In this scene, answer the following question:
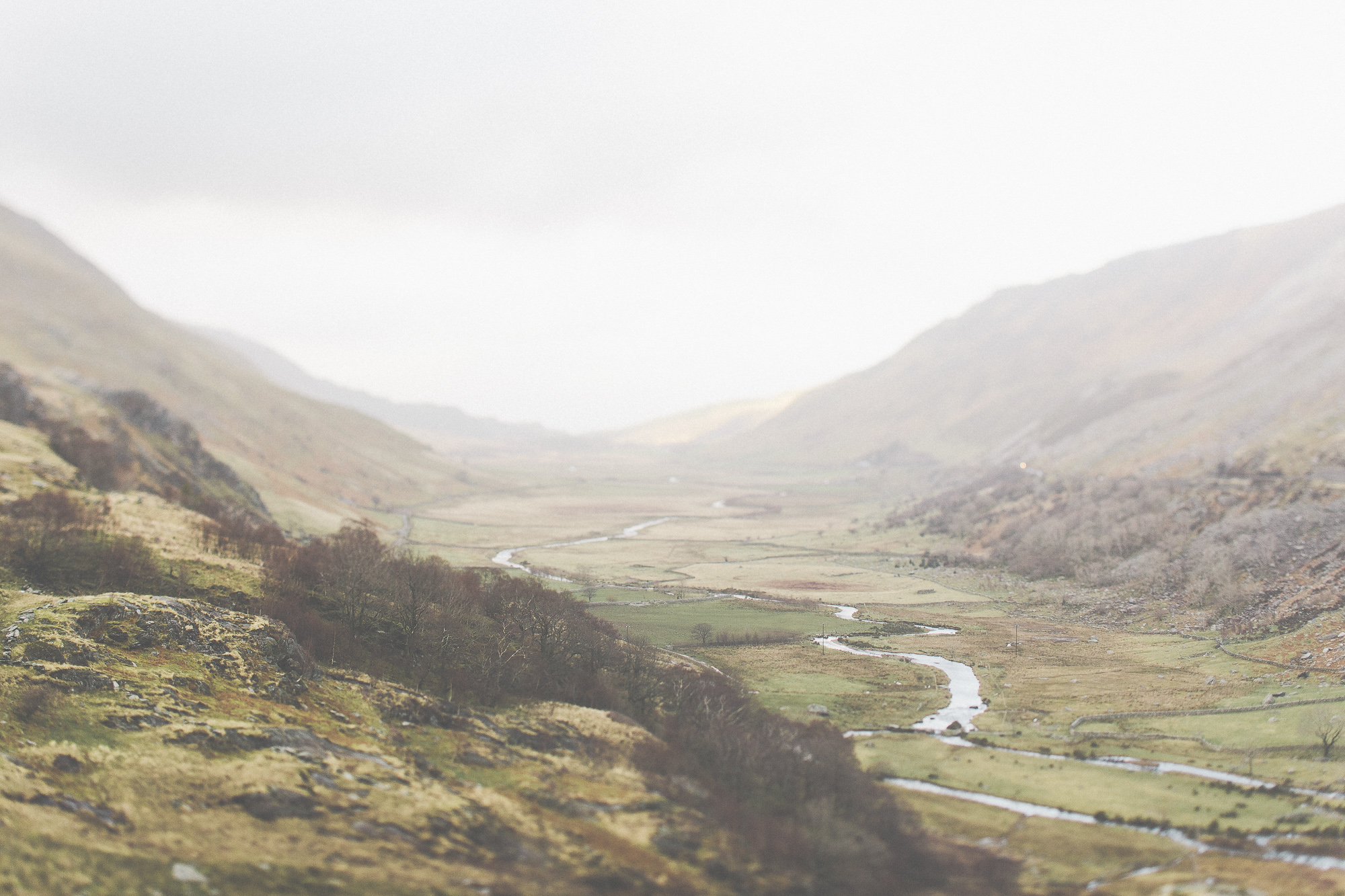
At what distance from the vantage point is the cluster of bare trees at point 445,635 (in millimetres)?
65188

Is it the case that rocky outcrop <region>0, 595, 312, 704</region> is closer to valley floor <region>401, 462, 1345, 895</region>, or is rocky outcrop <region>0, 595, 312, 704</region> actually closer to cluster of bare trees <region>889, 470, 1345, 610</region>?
valley floor <region>401, 462, 1345, 895</region>

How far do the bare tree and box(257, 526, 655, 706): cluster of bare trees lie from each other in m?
55.6

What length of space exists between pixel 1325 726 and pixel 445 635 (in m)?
76.1

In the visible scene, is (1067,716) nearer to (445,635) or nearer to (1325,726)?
(1325,726)

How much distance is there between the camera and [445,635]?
229 ft

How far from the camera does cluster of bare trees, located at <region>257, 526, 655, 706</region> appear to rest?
6519 cm

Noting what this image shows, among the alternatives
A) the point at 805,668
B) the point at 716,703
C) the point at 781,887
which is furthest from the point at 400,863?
the point at 805,668

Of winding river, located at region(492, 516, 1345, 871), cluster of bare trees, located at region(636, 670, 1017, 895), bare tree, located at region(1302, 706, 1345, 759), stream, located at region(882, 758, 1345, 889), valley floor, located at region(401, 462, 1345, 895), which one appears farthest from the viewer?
bare tree, located at region(1302, 706, 1345, 759)

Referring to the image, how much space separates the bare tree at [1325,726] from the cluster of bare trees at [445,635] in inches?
2190

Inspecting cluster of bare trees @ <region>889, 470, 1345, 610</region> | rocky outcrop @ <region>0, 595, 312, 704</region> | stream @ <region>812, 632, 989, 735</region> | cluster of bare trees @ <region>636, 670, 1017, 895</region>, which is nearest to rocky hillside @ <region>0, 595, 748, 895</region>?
rocky outcrop @ <region>0, 595, 312, 704</region>

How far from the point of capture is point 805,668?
9638 cm

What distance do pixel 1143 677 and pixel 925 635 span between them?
3190 cm

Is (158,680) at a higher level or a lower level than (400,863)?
higher

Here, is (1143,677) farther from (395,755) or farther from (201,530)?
(201,530)
